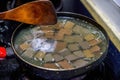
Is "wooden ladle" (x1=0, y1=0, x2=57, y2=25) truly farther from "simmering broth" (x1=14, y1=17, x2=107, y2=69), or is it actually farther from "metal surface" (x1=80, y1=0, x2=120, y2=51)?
"metal surface" (x1=80, y1=0, x2=120, y2=51)

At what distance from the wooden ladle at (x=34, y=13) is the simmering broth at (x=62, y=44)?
0.09 meters

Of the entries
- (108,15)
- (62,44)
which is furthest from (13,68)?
(108,15)

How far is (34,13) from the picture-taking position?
990mm

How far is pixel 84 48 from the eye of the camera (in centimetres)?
99

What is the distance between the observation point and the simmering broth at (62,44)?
36.5 inches

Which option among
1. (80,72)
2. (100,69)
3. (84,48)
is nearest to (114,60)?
(100,69)

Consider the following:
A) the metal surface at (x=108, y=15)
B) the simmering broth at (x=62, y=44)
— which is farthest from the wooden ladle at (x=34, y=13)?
the metal surface at (x=108, y=15)

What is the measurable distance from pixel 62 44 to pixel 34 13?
184 millimetres

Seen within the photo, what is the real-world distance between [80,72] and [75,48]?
0.17 meters

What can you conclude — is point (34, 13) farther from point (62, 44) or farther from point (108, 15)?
point (108, 15)

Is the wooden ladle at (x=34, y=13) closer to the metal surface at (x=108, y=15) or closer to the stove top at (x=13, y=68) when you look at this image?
the stove top at (x=13, y=68)

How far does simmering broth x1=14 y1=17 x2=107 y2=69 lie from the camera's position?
0.93 m

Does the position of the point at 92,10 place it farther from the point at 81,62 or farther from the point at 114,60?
the point at 81,62

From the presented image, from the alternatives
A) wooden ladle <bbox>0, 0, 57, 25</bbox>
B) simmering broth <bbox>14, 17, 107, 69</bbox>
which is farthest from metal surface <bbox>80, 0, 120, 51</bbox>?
wooden ladle <bbox>0, 0, 57, 25</bbox>
